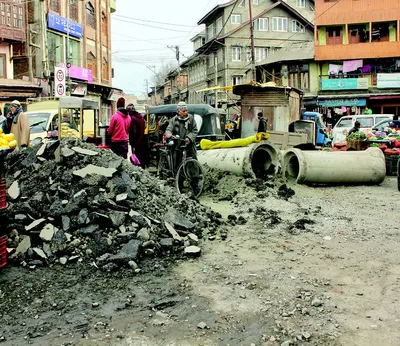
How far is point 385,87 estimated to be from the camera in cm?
3878

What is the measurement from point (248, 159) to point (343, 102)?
105ft

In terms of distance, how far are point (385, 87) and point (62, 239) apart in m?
38.2

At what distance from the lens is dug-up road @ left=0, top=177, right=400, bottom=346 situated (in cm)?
368

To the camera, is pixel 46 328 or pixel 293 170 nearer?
pixel 46 328

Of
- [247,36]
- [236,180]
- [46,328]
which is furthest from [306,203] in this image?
[247,36]

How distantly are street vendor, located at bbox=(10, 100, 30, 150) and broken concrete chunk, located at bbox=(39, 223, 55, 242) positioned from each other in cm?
432

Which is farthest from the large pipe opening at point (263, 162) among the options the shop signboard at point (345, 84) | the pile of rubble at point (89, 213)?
the shop signboard at point (345, 84)

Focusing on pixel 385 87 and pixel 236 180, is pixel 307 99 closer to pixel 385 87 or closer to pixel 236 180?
pixel 385 87

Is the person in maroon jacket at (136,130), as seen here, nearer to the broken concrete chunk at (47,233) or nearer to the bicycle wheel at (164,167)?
the bicycle wheel at (164,167)

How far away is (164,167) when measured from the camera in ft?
34.0

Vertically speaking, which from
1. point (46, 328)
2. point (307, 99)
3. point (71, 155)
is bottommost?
point (46, 328)

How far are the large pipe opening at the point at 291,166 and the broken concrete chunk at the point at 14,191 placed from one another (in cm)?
698

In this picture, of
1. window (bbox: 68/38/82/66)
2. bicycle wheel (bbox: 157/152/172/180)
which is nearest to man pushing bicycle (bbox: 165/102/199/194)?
bicycle wheel (bbox: 157/152/172/180)

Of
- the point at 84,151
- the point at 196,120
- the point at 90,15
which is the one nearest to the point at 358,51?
the point at 90,15
